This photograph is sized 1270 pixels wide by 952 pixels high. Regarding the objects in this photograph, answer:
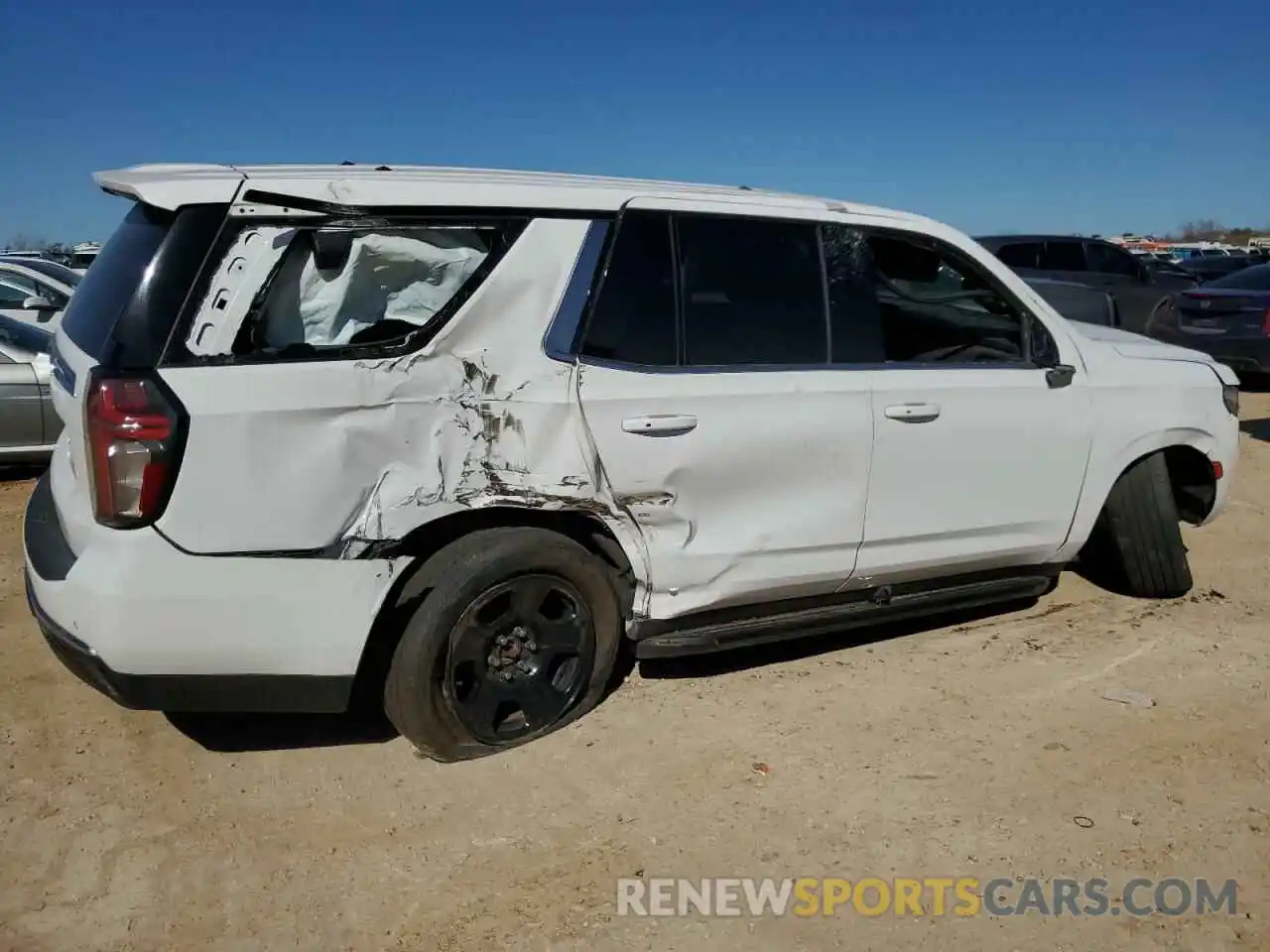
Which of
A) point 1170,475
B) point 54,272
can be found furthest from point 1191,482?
point 54,272

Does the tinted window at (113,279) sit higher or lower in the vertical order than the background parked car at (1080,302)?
higher

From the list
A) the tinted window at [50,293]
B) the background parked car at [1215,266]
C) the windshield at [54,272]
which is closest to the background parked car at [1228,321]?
the background parked car at [1215,266]

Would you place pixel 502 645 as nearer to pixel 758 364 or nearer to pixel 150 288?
pixel 758 364

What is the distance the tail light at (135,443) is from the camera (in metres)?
2.92

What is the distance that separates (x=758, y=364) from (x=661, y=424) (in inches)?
20.1

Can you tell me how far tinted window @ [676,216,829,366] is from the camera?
3.77 meters

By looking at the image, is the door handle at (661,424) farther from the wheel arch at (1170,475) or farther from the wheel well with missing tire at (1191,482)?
the wheel well with missing tire at (1191,482)

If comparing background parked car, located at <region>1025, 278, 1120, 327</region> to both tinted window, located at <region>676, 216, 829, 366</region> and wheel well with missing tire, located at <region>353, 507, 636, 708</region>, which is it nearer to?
tinted window, located at <region>676, 216, 829, 366</region>

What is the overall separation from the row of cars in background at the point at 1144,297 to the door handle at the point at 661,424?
768 centimetres

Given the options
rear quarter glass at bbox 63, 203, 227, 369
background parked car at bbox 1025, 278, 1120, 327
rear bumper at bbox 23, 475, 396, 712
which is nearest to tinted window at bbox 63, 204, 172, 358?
rear quarter glass at bbox 63, 203, 227, 369

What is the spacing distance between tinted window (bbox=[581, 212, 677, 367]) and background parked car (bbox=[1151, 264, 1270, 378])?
1070 cm

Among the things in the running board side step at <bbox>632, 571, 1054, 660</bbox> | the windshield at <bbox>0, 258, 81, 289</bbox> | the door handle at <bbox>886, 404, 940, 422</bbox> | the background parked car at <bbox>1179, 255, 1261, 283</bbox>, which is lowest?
the running board side step at <bbox>632, 571, 1054, 660</bbox>

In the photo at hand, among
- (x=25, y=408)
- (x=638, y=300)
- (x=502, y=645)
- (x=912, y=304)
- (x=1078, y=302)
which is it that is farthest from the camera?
(x=1078, y=302)

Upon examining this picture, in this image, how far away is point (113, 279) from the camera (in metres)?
3.26
